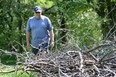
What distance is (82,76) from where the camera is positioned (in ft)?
19.4

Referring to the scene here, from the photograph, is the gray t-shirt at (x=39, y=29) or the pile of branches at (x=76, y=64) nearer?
the pile of branches at (x=76, y=64)

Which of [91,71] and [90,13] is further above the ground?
[91,71]

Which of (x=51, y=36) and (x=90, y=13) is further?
(x=90, y=13)

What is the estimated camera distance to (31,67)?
6.65 meters

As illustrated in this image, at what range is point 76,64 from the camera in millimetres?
6461

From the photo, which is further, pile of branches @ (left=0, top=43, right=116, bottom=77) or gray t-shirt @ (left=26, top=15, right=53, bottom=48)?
gray t-shirt @ (left=26, top=15, right=53, bottom=48)

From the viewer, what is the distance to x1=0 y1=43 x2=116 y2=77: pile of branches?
6195 mm

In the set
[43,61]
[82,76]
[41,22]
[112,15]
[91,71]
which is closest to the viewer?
[82,76]

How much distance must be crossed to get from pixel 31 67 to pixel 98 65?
105cm

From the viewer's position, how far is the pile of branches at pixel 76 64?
20.3ft

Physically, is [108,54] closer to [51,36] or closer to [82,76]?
[82,76]

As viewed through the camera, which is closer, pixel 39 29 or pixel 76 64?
pixel 76 64

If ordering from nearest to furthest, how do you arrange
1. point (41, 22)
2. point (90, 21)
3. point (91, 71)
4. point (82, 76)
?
point (82, 76) → point (91, 71) → point (41, 22) → point (90, 21)

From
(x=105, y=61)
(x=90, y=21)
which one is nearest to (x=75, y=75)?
(x=105, y=61)
